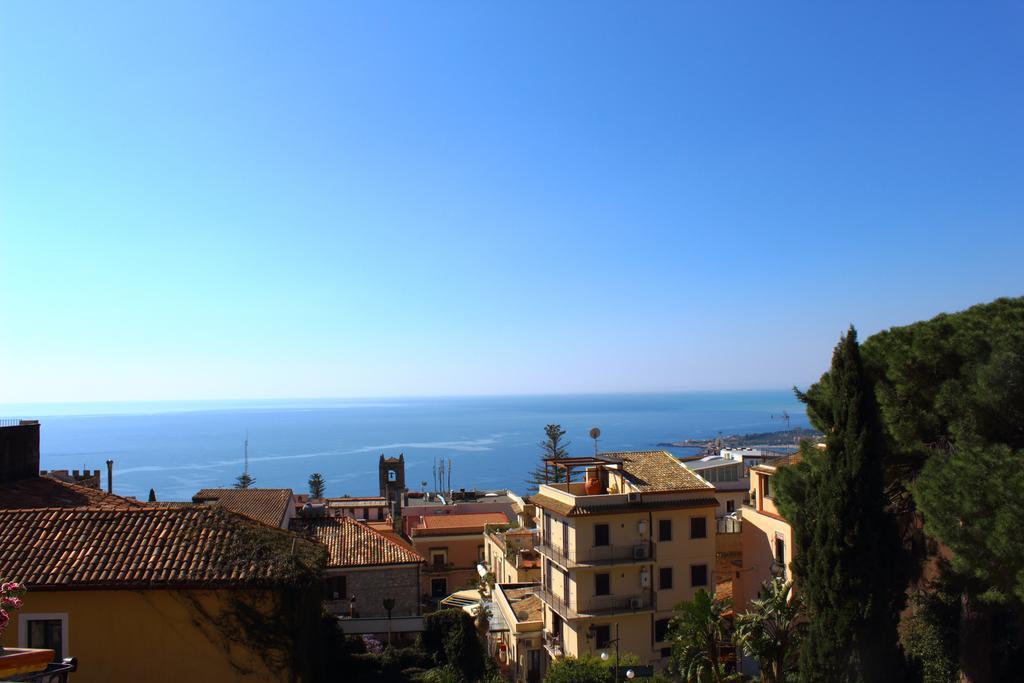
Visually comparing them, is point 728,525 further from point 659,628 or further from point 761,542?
point 761,542

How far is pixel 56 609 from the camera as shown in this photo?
10523 millimetres

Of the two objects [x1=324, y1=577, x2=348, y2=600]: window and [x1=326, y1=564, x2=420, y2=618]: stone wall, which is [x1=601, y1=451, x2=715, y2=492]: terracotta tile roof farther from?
[x1=324, y1=577, x2=348, y2=600]: window

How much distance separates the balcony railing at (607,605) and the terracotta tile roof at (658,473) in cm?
369

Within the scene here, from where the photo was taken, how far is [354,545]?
1008 inches

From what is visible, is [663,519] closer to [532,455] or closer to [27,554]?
[27,554]

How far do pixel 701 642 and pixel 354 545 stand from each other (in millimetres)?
14480

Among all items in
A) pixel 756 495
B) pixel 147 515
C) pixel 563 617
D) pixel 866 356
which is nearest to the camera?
pixel 147 515

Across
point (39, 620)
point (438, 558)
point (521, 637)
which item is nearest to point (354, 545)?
point (521, 637)

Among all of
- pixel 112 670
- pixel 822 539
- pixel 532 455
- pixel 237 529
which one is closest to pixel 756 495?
pixel 822 539

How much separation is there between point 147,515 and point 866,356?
14.2m

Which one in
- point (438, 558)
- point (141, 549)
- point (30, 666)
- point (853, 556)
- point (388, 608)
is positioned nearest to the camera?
point (30, 666)

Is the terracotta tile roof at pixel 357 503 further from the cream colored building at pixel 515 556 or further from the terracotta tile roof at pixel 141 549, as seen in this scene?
the terracotta tile roof at pixel 141 549

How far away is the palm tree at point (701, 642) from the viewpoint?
14.9 metres

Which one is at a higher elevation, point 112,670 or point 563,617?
point 112,670
